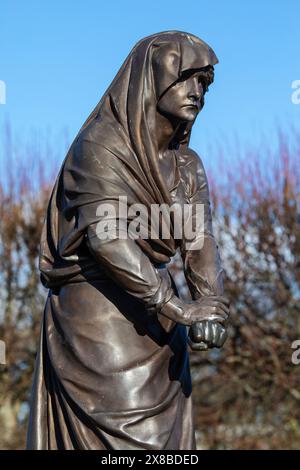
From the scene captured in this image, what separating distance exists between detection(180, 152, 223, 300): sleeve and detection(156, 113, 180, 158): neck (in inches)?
9.0

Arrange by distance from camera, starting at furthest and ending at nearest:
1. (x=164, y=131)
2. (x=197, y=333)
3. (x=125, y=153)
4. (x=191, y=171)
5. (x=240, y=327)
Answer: (x=240, y=327) → (x=191, y=171) → (x=164, y=131) → (x=125, y=153) → (x=197, y=333)

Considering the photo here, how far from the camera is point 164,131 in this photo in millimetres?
3994

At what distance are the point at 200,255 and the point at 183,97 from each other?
2.37ft

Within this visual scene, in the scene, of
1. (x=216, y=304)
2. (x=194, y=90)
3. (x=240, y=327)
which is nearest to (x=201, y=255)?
(x=216, y=304)

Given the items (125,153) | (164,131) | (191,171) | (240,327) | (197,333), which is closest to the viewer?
(197,333)

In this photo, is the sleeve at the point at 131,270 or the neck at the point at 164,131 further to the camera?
the neck at the point at 164,131

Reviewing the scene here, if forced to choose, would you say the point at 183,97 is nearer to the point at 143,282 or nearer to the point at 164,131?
the point at 164,131

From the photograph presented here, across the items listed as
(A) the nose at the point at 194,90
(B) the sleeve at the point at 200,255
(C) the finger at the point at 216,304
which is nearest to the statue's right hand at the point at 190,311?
(C) the finger at the point at 216,304

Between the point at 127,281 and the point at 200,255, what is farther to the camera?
the point at 200,255

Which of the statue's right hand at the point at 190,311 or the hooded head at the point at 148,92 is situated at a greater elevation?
the hooded head at the point at 148,92

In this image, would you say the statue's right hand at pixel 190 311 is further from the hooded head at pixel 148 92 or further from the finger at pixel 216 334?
the hooded head at pixel 148 92

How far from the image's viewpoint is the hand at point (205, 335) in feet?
11.5

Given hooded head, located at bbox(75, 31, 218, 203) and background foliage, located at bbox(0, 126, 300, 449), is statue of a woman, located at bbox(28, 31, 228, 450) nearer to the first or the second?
hooded head, located at bbox(75, 31, 218, 203)
